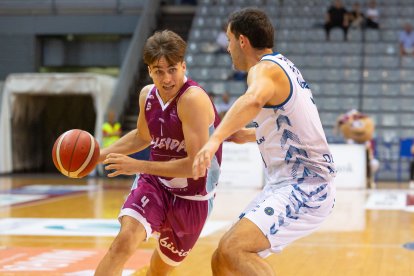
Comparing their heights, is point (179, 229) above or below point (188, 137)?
below

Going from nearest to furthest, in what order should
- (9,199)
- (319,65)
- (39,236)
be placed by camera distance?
(39,236) → (9,199) → (319,65)

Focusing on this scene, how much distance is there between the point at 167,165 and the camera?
4324 mm

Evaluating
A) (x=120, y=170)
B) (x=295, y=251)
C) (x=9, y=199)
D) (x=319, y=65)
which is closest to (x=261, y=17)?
(x=120, y=170)

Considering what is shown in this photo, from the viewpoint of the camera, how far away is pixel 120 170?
160 inches

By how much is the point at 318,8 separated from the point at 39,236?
14361 mm

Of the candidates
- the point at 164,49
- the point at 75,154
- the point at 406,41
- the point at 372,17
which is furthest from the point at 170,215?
the point at 372,17

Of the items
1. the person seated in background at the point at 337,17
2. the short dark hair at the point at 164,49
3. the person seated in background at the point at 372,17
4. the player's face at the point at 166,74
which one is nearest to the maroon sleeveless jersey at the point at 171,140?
the player's face at the point at 166,74

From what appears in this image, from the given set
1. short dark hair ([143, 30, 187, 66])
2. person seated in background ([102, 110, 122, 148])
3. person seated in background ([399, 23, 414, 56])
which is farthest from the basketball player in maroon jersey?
person seated in background ([399, 23, 414, 56])

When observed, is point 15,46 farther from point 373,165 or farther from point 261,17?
point 261,17

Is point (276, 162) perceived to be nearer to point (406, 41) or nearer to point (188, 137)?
point (188, 137)

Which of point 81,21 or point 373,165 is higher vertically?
point 81,21

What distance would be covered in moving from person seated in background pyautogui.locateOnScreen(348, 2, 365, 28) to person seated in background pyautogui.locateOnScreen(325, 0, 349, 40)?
0.83 ft

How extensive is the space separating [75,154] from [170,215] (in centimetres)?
70

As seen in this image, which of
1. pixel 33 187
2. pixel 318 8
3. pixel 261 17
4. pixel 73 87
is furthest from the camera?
pixel 318 8
